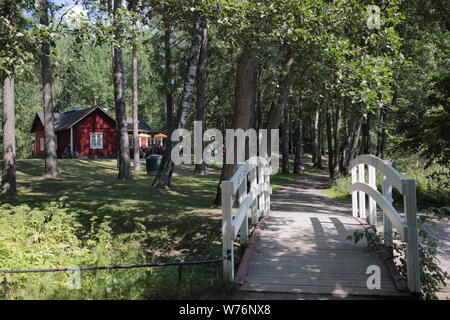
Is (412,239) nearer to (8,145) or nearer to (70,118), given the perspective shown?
(8,145)

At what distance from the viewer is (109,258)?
7.01m

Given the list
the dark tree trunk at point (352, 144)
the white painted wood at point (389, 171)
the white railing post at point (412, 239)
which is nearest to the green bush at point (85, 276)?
the white railing post at point (412, 239)

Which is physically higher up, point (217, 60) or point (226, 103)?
point (217, 60)

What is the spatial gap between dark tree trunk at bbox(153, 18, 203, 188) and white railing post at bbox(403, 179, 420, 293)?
9.57m

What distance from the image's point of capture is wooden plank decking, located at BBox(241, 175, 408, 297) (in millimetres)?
5547

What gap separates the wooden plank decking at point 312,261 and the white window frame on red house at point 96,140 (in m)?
34.1

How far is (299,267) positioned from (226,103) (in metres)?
31.0

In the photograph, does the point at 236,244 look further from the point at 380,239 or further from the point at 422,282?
the point at 422,282

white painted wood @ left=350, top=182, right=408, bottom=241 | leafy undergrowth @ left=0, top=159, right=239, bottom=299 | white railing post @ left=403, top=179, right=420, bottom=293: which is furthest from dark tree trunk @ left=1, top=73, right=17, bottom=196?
white railing post @ left=403, top=179, right=420, bottom=293

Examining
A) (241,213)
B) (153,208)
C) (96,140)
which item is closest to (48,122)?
(153,208)

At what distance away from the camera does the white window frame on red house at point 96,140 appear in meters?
40.3

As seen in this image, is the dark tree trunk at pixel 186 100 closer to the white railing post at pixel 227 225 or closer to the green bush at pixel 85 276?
the green bush at pixel 85 276

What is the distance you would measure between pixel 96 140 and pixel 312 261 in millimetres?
37044
